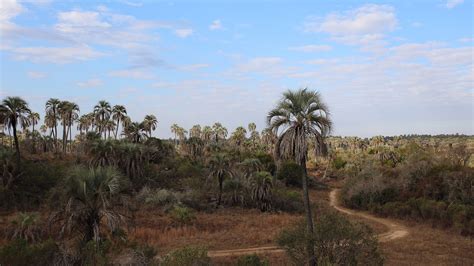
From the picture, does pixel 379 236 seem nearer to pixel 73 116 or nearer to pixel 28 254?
pixel 28 254

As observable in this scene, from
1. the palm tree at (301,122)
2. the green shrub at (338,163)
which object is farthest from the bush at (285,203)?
the green shrub at (338,163)

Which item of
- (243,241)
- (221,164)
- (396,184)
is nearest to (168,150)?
(221,164)

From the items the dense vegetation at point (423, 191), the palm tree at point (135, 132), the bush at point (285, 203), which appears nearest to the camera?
the dense vegetation at point (423, 191)

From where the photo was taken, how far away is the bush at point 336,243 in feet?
52.9

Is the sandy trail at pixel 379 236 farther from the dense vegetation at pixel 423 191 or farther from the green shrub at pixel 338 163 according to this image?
the green shrub at pixel 338 163

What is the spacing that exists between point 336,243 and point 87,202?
33.5 feet

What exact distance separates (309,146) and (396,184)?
115ft

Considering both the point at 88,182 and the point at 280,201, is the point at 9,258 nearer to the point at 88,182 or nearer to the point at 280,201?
the point at 88,182

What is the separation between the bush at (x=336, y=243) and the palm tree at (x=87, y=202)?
24.0 feet

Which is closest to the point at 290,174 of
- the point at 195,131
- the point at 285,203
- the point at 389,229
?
the point at 285,203

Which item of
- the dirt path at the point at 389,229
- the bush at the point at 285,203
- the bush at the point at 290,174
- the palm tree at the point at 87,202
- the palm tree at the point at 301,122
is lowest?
the dirt path at the point at 389,229

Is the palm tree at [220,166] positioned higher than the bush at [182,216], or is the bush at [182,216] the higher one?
the palm tree at [220,166]

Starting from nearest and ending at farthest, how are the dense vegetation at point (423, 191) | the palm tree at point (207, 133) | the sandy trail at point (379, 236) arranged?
the sandy trail at point (379, 236) < the dense vegetation at point (423, 191) < the palm tree at point (207, 133)

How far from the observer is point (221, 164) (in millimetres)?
45156
